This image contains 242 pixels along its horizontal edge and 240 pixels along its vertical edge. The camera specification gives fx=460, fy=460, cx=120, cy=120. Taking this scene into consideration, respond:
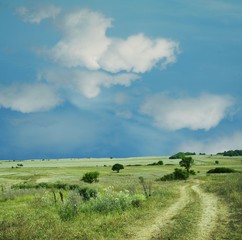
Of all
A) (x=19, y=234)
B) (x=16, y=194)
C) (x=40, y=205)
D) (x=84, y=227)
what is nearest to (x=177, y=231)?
(x=84, y=227)

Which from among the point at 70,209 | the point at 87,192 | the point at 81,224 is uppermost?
the point at 87,192

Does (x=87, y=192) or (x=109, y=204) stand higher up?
(x=87, y=192)

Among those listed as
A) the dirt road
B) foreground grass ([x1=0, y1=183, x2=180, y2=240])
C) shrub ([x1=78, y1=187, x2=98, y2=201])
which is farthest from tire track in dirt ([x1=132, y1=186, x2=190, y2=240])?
shrub ([x1=78, y1=187, x2=98, y2=201])

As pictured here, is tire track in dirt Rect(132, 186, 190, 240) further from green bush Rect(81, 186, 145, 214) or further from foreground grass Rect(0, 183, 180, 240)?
green bush Rect(81, 186, 145, 214)

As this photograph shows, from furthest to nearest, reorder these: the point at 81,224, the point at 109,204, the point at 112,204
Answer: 1. the point at 112,204
2. the point at 109,204
3. the point at 81,224

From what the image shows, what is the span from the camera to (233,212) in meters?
30.4

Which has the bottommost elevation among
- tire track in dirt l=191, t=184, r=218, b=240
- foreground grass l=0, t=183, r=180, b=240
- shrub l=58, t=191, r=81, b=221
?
tire track in dirt l=191, t=184, r=218, b=240

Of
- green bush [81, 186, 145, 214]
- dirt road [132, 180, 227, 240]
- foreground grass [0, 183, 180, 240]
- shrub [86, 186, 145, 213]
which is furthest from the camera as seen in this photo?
shrub [86, 186, 145, 213]

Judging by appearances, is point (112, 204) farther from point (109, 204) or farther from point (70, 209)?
point (70, 209)

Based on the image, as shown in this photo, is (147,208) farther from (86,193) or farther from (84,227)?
(86,193)

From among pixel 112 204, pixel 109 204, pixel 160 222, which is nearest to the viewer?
pixel 160 222

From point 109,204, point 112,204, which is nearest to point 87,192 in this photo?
point 112,204

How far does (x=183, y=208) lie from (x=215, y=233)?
35.5ft

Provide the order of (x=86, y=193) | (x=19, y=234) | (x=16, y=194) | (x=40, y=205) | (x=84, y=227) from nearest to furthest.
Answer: (x=19, y=234), (x=84, y=227), (x=40, y=205), (x=86, y=193), (x=16, y=194)
